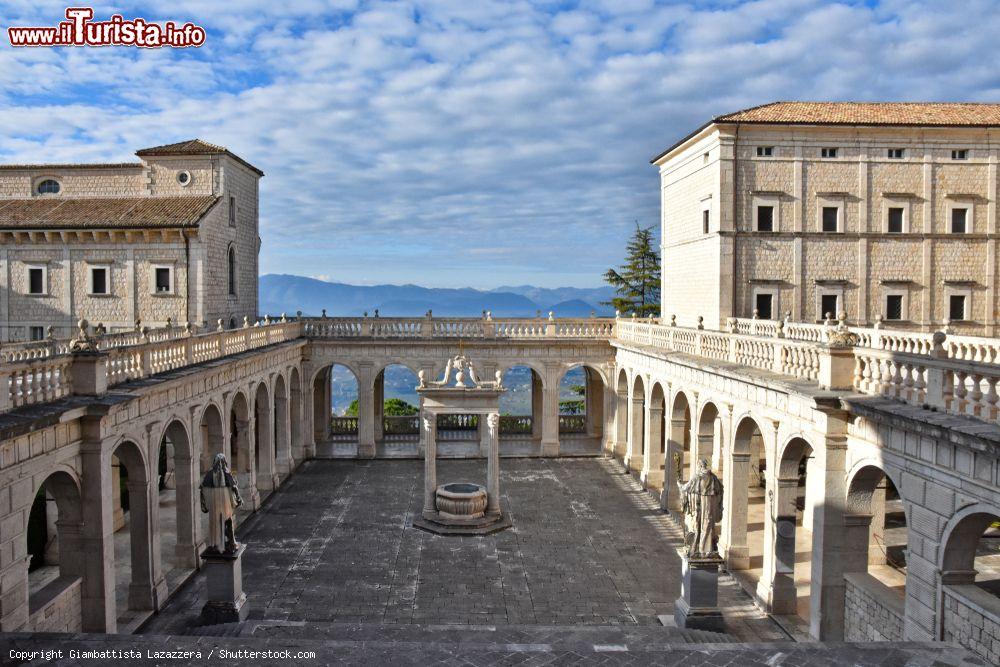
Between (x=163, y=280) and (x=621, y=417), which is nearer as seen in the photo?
(x=163, y=280)

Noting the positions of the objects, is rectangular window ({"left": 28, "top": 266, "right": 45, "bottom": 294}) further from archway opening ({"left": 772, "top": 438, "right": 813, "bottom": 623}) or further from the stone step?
archway opening ({"left": 772, "top": 438, "right": 813, "bottom": 623})

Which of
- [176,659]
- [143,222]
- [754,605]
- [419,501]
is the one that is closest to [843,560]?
[754,605]

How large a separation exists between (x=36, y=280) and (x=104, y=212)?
13.4 feet

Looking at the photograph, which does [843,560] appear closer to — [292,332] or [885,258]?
[885,258]

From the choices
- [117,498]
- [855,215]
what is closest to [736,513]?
[855,215]

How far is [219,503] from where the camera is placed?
14.3 m

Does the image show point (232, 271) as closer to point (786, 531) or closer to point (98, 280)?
point (98, 280)

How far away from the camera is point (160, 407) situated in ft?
55.4

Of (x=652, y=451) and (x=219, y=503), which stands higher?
(x=219, y=503)

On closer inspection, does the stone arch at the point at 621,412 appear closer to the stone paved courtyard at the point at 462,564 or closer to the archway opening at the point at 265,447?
the stone paved courtyard at the point at 462,564

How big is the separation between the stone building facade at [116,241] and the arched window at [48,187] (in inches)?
1.8

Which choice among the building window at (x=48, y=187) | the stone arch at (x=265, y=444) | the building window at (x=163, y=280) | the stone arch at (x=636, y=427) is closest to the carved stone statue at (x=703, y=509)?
the stone arch at (x=636, y=427)

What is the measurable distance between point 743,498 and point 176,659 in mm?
14572

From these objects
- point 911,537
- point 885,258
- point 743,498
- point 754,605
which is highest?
point 885,258
